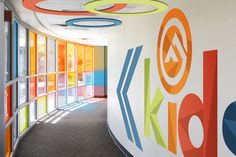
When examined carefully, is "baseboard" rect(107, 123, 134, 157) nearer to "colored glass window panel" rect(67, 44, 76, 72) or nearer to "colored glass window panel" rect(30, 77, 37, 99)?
"colored glass window panel" rect(30, 77, 37, 99)

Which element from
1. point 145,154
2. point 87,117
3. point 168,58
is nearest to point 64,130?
point 87,117

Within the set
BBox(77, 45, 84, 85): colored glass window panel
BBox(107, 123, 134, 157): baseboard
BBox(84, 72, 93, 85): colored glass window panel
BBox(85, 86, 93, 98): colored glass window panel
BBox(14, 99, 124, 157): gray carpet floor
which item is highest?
BBox(77, 45, 84, 85): colored glass window panel

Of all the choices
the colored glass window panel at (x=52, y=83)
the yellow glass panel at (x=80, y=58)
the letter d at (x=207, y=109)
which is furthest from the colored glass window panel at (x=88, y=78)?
the letter d at (x=207, y=109)

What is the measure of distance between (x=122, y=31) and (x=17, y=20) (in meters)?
2.53

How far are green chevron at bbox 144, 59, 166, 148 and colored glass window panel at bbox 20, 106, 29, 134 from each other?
431 cm

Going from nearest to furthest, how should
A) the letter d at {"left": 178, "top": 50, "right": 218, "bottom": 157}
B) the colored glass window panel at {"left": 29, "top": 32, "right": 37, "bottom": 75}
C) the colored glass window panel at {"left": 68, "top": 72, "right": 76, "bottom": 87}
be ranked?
the letter d at {"left": 178, "top": 50, "right": 218, "bottom": 157} → the colored glass window panel at {"left": 29, "top": 32, "right": 37, "bottom": 75} → the colored glass window panel at {"left": 68, "top": 72, "right": 76, "bottom": 87}

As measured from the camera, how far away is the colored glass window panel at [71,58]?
15.1 m

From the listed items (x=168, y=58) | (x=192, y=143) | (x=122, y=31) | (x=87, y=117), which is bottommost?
(x=87, y=117)

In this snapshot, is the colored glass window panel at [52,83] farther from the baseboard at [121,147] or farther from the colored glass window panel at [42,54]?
the baseboard at [121,147]

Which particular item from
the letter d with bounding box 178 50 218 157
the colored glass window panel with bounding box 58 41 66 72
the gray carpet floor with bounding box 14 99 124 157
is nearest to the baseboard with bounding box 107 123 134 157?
the gray carpet floor with bounding box 14 99 124 157

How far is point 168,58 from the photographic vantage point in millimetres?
4625

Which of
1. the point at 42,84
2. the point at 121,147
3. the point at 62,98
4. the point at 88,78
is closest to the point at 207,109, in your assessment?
the point at 121,147

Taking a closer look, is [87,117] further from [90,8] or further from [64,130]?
[90,8]

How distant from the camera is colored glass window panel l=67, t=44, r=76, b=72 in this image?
1514 cm
